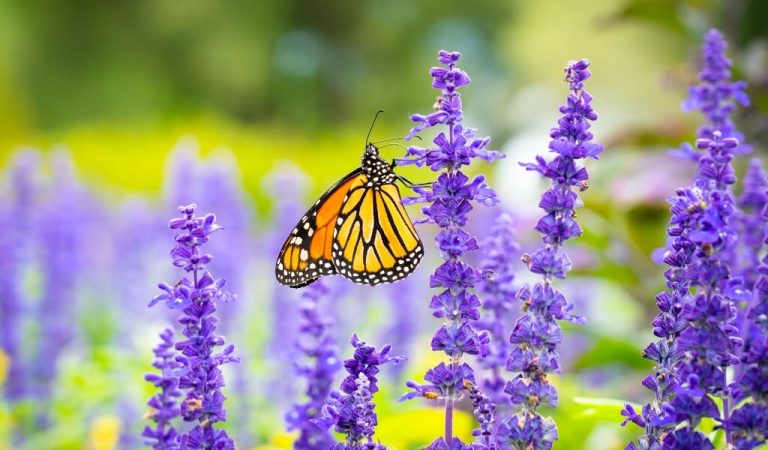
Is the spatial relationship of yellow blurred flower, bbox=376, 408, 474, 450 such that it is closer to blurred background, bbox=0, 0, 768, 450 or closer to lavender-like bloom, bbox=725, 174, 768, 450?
blurred background, bbox=0, 0, 768, 450

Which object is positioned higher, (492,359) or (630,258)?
(630,258)

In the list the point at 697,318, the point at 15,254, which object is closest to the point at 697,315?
the point at 697,318

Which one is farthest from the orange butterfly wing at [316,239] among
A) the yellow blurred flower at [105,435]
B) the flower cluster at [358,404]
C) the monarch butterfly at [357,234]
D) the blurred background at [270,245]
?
the yellow blurred flower at [105,435]

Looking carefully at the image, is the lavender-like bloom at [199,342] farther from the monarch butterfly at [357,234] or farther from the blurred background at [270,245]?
the monarch butterfly at [357,234]

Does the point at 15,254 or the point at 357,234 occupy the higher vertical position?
the point at 15,254

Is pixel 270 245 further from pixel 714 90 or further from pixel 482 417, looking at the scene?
pixel 482 417

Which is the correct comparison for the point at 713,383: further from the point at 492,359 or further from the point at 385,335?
the point at 385,335

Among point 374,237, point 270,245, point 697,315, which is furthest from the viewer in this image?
point 270,245

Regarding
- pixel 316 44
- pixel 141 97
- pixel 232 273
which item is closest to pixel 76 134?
pixel 141 97
